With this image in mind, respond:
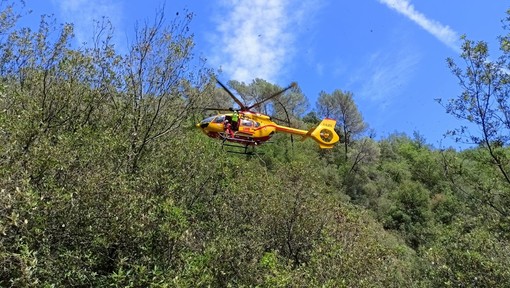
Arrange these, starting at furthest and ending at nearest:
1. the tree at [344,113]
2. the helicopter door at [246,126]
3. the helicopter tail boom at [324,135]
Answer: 1. the tree at [344,113]
2. the helicopter tail boom at [324,135]
3. the helicopter door at [246,126]

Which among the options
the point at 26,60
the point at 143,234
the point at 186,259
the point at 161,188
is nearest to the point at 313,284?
the point at 186,259

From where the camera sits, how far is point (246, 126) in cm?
1819

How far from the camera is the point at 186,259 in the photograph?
378 inches

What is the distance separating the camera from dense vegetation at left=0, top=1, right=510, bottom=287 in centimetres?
847

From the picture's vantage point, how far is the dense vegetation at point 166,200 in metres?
8.47

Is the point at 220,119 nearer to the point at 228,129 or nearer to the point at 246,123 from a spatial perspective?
the point at 228,129

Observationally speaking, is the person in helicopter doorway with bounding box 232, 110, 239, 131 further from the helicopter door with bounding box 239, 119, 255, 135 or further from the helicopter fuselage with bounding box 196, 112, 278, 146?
the helicopter door with bounding box 239, 119, 255, 135

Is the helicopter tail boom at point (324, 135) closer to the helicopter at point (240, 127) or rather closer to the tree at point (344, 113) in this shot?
the helicopter at point (240, 127)

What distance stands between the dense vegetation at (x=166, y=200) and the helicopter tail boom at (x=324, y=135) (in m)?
3.24

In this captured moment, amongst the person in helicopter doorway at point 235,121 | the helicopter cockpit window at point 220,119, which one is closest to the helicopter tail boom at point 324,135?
the person in helicopter doorway at point 235,121

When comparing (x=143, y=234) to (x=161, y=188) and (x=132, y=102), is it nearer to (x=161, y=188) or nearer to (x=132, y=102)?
(x=161, y=188)

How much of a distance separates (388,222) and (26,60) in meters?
36.0

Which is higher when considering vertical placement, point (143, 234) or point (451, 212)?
point (451, 212)

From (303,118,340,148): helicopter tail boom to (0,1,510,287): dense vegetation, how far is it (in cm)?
324
